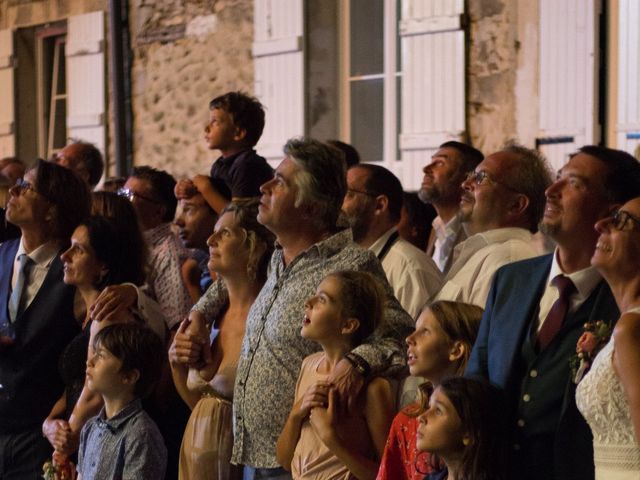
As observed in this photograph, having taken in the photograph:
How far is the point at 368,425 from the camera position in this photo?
157 inches

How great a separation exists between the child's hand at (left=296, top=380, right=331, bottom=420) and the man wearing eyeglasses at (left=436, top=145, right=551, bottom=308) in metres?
0.76

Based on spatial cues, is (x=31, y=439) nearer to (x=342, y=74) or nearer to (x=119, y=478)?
(x=119, y=478)

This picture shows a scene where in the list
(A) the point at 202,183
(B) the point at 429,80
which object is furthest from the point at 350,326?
(B) the point at 429,80

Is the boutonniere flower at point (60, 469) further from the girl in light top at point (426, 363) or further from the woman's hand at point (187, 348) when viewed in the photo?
the girl in light top at point (426, 363)

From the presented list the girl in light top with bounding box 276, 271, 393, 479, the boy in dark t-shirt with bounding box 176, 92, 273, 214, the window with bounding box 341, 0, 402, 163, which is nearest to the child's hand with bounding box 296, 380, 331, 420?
the girl in light top with bounding box 276, 271, 393, 479

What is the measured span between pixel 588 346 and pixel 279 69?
5.89 metres

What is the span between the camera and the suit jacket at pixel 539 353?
130 inches

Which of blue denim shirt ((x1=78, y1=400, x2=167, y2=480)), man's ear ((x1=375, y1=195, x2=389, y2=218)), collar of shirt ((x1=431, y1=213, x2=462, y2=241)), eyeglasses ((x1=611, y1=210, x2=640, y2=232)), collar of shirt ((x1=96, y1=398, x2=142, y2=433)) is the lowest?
blue denim shirt ((x1=78, y1=400, x2=167, y2=480))

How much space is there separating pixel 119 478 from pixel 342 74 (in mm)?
4816

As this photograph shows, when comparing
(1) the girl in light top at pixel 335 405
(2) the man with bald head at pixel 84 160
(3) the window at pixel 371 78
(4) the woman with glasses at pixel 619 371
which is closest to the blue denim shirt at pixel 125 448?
(1) the girl in light top at pixel 335 405

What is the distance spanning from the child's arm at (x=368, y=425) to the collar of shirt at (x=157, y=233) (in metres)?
2.07

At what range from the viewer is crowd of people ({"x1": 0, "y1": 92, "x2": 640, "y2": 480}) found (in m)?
3.41

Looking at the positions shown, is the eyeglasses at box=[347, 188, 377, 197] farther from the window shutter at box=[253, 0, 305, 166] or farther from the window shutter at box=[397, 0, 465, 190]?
the window shutter at box=[253, 0, 305, 166]

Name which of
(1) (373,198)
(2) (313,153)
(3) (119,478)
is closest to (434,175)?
(1) (373,198)
